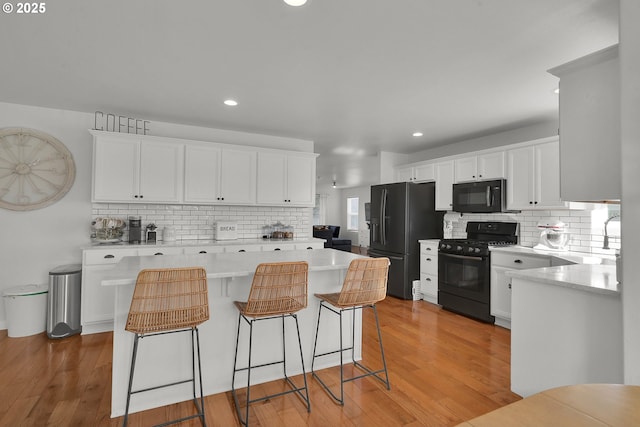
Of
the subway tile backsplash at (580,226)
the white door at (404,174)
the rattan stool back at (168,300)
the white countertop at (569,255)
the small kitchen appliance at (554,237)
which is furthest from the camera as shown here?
the white door at (404,174)

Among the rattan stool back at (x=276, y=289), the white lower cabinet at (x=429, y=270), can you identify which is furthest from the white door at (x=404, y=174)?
the rattan stool back at (x=276, y=289)

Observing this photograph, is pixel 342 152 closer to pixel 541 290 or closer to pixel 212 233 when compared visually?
pixel 212 233

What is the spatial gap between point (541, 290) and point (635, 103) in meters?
1.16

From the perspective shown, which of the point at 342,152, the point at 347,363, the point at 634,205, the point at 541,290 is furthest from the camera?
the point at 342,152

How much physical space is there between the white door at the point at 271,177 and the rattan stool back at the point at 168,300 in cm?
279

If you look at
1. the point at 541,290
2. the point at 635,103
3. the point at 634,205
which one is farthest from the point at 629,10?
the point at 541,290

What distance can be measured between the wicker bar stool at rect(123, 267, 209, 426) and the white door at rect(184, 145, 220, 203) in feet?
8.24

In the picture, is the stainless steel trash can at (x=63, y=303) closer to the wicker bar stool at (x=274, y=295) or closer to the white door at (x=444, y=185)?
the wicker bar stool at (x=274, y=295)

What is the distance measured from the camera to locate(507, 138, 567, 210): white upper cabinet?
3.72 metres

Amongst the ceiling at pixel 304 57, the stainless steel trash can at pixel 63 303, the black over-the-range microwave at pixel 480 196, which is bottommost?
the stainless steel trash can at pixel 63 303

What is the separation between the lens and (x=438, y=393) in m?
2.40

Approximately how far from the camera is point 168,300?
1.90 m

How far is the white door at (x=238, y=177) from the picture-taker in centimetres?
444

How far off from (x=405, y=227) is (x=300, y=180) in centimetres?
173
